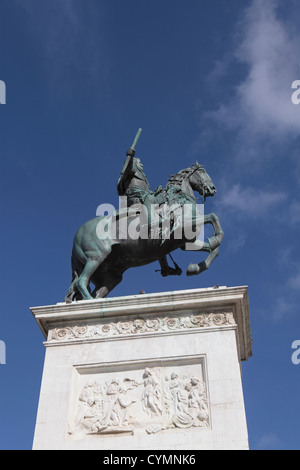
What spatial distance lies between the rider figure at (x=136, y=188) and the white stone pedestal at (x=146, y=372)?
2244 millimetres

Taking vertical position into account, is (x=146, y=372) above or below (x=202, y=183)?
below

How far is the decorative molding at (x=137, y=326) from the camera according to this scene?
1006 centimetres

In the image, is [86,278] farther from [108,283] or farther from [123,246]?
[123,246]

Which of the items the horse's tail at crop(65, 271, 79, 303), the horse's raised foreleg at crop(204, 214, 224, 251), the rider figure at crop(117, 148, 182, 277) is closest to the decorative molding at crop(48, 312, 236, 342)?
the horse's tail at crop(65, 271, 79, 303)

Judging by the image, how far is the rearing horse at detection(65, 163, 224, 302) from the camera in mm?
11586

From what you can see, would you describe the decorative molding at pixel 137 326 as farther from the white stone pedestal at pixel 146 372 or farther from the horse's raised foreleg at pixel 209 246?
the horse's raised foreleg at pixel 209 246

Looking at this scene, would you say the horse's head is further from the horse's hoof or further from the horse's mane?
the horse's hoof

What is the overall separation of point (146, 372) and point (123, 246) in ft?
9.72

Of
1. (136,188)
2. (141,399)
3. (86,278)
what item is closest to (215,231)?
(136,188)

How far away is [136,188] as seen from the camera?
12578 millimetres
